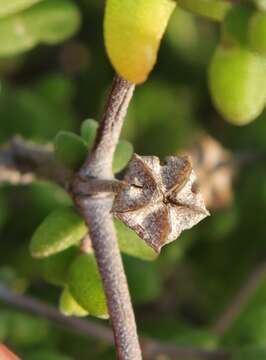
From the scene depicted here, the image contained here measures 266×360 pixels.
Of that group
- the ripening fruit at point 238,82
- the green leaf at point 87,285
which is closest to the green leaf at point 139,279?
the green leaf at point 87,285

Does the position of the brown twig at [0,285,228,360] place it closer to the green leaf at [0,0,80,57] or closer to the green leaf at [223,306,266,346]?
the green leaf at [223,306,266,346]

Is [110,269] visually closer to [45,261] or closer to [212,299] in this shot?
[45,261]

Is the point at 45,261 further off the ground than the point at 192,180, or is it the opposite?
the point at 192,180

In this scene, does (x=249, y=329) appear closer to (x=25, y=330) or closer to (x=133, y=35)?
(x=25, y=330)

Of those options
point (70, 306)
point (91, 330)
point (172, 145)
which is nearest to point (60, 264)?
point (70, 306)

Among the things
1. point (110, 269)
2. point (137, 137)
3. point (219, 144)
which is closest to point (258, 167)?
point (219, 144)

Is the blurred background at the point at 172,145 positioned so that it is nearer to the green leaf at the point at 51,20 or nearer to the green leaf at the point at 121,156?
the green leaf at the point at 51,20

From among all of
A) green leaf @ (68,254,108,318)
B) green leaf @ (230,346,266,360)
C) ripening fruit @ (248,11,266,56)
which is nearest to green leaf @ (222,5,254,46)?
ripening fruit @ (248,11,266,56)
